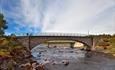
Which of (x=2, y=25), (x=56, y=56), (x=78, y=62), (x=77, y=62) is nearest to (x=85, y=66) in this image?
(x=78, y=62)

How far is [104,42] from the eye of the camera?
148m

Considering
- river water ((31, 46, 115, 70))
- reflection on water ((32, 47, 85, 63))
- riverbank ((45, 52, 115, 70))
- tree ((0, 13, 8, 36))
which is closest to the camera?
riverbank ((45, 52, 115, 70))

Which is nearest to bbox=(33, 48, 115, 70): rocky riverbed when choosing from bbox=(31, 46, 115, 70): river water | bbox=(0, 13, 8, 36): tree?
bbox=(31, 46, 115, 70): river water

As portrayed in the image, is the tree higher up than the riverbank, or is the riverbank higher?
the tree

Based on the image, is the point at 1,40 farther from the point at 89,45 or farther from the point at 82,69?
the point at 89,45

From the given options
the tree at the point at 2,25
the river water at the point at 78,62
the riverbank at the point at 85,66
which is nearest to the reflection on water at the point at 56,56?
the river water at the point at 78,62

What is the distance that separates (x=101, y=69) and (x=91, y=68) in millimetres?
3607

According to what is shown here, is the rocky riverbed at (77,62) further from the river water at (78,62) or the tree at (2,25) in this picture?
the tree at (2,25)

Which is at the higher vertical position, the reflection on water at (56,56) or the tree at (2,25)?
the tree at (2,25)

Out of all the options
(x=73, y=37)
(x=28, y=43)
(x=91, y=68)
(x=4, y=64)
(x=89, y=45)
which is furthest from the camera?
(x=89, y=45)

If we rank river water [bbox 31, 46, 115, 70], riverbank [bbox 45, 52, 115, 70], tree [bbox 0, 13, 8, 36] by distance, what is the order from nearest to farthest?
riverbank [bbox 45, 52, 115, 70] < river water [bbox 31, 46, 115, 70] < tree [bbox 0, 13, 8, 36]

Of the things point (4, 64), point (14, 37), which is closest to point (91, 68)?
point (4, 64)

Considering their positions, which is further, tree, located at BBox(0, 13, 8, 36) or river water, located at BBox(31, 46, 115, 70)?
tree, located at BBox(0, 13, 8, 36)

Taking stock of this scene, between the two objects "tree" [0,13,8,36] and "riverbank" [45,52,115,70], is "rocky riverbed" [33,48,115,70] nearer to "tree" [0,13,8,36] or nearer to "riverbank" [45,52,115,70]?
"riverbank" [45,52,115,70]
